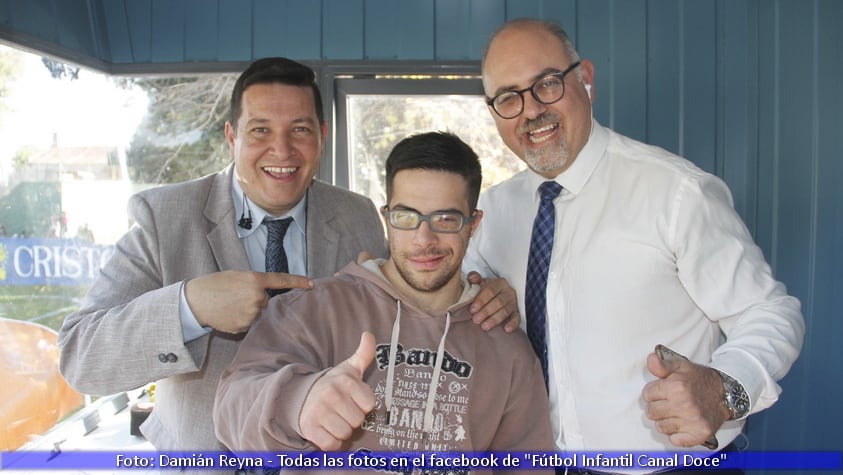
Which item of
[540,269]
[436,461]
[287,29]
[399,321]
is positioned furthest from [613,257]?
[287,29]

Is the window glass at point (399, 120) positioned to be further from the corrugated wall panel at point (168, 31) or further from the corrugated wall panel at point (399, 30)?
the corrugated wall panel at point (168, 31)

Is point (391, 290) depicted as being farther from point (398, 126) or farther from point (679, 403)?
point (398, 126)

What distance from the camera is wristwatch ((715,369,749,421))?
151 cm

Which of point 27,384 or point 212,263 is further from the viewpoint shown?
point 27,384

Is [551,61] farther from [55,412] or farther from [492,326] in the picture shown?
[55,412]

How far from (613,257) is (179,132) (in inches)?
94.2

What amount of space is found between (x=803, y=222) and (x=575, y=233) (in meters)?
1.61

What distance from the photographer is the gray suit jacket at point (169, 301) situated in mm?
1808

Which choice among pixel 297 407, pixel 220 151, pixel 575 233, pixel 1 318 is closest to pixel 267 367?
pixel 297 407

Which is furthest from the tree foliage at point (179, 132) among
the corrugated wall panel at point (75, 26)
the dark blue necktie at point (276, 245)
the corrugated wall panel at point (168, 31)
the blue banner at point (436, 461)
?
the blue banner at point (436, 461)

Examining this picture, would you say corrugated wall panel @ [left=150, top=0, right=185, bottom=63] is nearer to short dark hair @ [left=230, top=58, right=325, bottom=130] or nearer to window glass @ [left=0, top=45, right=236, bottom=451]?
window glass @ [left=0, top=45, right=236, bottom=451]

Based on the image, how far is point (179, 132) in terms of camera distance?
3404 mm

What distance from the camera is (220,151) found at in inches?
135

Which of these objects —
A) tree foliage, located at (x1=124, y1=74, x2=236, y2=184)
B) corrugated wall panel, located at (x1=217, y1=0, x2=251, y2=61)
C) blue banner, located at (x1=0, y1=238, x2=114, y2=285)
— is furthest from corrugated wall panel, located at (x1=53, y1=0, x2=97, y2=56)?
blue banner, located at (x1=0, y1=238, x2=114, y2=285)
